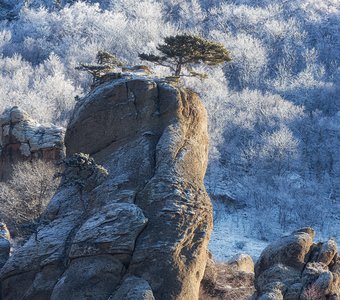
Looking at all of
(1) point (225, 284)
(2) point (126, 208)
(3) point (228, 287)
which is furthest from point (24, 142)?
(2) point (126, 208)

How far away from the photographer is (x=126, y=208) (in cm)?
1847

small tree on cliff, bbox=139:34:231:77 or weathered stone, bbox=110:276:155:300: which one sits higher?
small tree on cliff, bbox=139:34:231:77

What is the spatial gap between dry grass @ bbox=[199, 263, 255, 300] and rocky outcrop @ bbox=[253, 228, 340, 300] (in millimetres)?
1360

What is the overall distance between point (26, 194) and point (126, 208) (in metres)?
23.5

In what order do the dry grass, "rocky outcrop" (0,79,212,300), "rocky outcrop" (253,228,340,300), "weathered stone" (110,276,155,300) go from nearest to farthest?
"weathered stone" (110,276,155,300) < "rocky outcrop" (0,79,212,300) < "rocky outcrop" (253,228,340,300) < the dry grass

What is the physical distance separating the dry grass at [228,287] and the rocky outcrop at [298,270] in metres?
1.36

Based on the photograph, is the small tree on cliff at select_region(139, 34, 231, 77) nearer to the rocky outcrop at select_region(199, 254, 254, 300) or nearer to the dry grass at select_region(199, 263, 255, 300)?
the rocky outcrop at select_region(199, 254, 254, 300)

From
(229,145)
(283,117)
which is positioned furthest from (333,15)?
(229,145)

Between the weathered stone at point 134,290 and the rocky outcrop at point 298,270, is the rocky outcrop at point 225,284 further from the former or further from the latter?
the weathered stone at point 134,290

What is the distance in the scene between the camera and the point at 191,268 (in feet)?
57.4

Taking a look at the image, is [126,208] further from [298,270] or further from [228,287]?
[228,287]

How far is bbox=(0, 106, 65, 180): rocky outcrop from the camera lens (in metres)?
46.9

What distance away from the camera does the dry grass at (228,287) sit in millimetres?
22578

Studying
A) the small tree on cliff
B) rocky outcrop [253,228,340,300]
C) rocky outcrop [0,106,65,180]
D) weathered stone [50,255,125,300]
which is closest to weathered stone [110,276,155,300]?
weathered stone [50,255,125,300]
